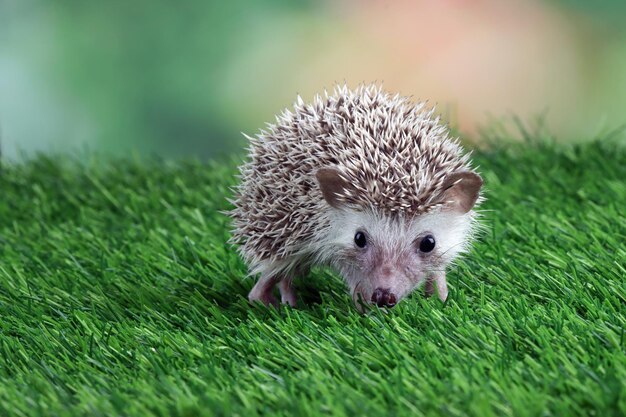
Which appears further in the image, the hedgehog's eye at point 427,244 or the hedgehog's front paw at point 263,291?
the hedgehog's front paw at point 263,291

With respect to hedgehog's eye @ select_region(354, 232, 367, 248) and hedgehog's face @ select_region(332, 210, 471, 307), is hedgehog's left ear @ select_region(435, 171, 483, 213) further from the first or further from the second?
hedgehog's eye @ select_region(354, 232, 367, 248)

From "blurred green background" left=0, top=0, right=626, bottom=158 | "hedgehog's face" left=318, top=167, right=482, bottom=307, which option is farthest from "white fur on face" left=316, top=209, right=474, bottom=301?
"blurred green background" left=0, top=0, right=626, bottom=158

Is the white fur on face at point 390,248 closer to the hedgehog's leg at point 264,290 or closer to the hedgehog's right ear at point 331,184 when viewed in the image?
the hedgehog's right ear at point 331,184

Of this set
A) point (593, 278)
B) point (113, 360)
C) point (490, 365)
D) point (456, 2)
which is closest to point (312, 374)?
point (490, 365)

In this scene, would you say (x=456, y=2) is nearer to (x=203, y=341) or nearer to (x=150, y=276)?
(x=150, y=276)

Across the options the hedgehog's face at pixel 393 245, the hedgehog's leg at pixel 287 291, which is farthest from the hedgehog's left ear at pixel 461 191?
the hedgehog's leg at pixel 287 291

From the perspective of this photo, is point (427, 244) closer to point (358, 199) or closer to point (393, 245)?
point (393, 245)

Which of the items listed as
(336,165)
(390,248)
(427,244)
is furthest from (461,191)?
(336,165)
